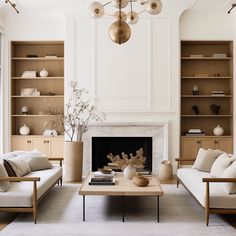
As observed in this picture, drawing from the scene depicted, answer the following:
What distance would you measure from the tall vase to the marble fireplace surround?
75 cm

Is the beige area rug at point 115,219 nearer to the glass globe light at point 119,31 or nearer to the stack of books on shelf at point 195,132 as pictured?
the glass globe light at point 119,31

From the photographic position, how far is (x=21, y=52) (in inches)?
367

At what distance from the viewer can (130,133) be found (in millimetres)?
8570

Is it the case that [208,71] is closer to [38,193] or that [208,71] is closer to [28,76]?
[28,76]

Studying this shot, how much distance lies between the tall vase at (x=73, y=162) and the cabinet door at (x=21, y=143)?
146 cm

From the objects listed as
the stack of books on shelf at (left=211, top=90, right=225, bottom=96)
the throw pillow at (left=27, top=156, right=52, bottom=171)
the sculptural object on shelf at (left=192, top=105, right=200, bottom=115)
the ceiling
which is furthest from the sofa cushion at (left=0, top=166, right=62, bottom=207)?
the stack of books on shelf at (left=211, top=90, right=225, bottom=96)

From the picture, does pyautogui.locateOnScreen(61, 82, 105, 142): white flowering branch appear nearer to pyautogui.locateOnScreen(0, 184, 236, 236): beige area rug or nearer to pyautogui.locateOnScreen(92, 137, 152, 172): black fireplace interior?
pyautogui.locateOnScreen(92, 137, 152, 172): black fireplace interior

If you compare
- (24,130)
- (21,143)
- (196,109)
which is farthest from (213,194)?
(24,130)

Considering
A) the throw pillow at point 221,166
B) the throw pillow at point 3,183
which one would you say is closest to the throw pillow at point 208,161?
the throw pillow at point 221,166

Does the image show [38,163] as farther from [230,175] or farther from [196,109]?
[196,109]

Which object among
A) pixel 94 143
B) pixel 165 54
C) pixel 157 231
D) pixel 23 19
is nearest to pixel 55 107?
pixel 94 143

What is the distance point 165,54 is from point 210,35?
108 centimetres

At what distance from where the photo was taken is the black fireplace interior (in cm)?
868

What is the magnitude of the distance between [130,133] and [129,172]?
2883 mm
